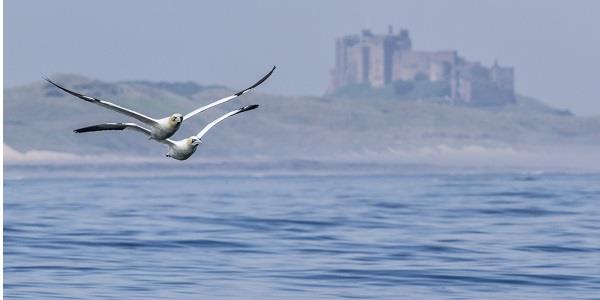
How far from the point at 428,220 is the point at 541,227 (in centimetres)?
658

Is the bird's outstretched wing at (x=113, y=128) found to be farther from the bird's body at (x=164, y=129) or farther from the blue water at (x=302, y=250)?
the blue water at (x=302, y=250)

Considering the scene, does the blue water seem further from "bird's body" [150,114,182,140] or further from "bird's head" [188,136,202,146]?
"bird's head" [188,136,202,146]

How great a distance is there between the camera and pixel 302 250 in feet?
150

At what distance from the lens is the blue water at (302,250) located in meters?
35.3

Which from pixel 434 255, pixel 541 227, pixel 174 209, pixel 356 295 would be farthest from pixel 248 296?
pixel 174 209

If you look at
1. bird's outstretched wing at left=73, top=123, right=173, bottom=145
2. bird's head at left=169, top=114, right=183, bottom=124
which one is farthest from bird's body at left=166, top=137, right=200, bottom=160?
bird's head at left=169, top=114, right=183, bottom=124

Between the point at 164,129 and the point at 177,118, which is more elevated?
the point at 177,118

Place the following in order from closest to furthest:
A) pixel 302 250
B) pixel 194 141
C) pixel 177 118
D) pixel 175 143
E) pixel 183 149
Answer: pixel 177 118 → pixel 194 141 → pixel 183 149 → pixel 175 143 → pixel 302 250

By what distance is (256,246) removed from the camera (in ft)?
156

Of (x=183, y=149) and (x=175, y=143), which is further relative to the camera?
(x=175, y=143)

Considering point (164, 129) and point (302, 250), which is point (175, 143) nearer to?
point (164, 129)

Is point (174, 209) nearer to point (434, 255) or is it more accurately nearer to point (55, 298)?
point (434, 255)

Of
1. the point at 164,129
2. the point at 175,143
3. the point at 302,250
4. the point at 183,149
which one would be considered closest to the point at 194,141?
the point at 183,149

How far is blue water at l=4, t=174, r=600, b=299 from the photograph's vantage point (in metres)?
35.3
